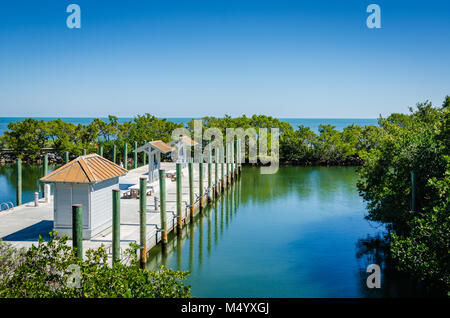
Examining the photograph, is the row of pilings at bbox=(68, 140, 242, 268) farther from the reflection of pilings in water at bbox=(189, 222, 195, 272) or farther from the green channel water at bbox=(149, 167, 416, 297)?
the green channel water at bbox=(149, 167, 416, 297)

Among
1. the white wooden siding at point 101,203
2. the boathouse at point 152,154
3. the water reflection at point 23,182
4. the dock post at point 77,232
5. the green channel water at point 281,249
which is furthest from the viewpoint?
the water reflection at point 23,182

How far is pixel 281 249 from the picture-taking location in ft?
52.1

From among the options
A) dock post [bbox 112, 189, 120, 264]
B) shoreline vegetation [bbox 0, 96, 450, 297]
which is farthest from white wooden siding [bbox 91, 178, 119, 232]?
shoreline vegetation [bbox 0, 96, 450, 297]

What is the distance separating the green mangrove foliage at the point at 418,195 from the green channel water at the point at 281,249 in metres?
1.91

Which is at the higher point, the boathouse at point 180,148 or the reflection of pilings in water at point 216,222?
the boathouse at point 180,148

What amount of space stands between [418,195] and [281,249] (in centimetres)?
587

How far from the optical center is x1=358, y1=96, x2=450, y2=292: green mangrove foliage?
828 centimetres

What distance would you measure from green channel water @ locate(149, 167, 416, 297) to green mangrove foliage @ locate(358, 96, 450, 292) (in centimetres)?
191

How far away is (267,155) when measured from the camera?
4209 cm

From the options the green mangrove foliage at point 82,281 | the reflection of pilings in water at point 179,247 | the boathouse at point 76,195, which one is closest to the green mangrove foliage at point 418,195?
the green mangrove foliage at point 82,281

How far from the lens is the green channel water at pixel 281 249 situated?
12211 mm

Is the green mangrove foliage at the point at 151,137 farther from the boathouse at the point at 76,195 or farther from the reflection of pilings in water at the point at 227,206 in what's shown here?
the boathouse at the point at 76,195
